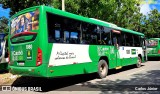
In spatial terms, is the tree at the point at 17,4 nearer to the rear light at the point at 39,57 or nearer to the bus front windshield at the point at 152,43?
the rear light at the point at 39,57

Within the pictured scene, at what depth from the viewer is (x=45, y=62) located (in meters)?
8.59

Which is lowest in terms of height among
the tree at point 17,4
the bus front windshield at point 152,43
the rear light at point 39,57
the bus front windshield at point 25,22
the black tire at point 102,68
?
the black tire at point 102,68

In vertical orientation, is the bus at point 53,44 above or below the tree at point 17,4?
below

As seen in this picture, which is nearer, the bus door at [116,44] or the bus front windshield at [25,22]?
the bus front windshield at [25,22]

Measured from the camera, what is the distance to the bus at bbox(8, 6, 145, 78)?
8672 mm

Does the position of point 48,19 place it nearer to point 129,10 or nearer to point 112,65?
point 112,65

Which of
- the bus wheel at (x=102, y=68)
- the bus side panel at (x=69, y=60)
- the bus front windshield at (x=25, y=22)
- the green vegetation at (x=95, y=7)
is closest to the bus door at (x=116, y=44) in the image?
the bus wheel at (x=102, y=68)

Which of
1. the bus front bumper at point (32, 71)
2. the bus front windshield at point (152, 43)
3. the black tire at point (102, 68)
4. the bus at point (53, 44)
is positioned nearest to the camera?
the bus front bumper at point (32, 71)

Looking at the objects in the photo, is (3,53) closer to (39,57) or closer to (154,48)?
(39,57)

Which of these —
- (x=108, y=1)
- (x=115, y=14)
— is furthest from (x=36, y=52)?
(x=115, y=14)

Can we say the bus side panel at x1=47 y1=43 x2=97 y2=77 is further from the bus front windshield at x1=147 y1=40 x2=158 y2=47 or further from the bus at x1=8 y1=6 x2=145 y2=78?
the bus front windshield at x1=147 y1=40 x2=158 y2=47

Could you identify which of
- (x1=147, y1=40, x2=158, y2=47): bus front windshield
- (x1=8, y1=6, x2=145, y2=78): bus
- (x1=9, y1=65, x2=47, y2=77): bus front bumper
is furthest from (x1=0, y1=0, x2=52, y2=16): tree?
(x1=147, y1=40, x2=158, y2=47): bus front windshield

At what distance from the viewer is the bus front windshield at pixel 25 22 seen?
8.92 meters

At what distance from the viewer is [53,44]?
895 centimetres
